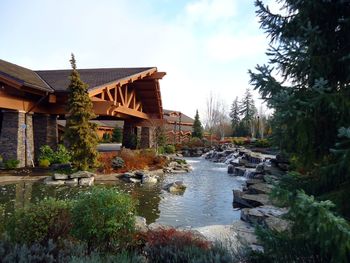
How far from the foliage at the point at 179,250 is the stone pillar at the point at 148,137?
22.2m

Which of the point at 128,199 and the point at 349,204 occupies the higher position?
the point at 349,204

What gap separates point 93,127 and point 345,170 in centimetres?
1293

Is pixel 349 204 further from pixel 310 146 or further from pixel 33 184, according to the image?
pixel 33 184

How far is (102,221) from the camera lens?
4.64m

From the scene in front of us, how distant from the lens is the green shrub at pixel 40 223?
14.5 ft

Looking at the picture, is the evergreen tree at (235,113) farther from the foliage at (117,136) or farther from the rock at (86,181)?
the rock at (86,181)

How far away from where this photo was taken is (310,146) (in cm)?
308

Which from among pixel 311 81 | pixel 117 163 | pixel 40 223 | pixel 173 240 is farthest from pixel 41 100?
pixel 311 81

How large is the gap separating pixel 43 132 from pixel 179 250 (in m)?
15.1

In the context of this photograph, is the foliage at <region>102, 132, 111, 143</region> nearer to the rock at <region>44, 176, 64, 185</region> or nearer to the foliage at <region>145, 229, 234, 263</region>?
the rock at <region>44, 176, 64, 185</region>

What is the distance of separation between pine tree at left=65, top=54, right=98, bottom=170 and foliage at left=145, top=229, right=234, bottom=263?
10.3 metres

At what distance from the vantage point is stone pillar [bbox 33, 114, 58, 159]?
17.1 m

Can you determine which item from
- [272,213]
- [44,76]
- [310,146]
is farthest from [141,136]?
[310,146]

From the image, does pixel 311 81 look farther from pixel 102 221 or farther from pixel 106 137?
pixel 106 137
